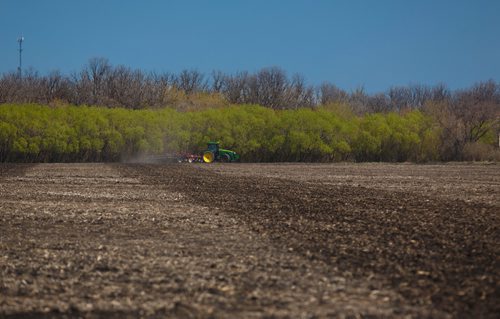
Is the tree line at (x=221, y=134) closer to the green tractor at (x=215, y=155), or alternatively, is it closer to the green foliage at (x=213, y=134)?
the green foliage at (x=213, y=134)

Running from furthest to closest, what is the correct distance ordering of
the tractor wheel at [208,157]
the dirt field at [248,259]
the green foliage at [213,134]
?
the green foliage at [213,134] → the tractor wheel at [208,157] → the dirt field at [248,259]

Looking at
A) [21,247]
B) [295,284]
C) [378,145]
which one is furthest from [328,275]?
[378,145]

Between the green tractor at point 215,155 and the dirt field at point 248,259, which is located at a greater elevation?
the green tractor at point 215,155

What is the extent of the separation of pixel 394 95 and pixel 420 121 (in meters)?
62.8

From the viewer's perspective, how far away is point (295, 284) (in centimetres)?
920

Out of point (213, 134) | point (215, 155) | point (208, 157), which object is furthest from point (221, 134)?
point (208, 157)

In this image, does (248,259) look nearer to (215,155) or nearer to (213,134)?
(215,155)

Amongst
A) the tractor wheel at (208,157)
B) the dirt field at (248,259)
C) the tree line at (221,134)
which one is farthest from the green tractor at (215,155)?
the dirt field at (248,259)

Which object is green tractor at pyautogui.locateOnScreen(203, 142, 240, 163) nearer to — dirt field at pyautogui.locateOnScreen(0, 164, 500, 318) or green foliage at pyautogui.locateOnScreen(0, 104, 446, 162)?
green foliage at pyautogui.locateOnScreen(0, 104, 446, 162)

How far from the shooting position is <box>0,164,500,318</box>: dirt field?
26.7ft

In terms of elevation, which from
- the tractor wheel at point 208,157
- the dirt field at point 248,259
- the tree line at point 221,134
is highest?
the tree line at point 221,134

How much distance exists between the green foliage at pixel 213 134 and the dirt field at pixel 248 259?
59.2 meters

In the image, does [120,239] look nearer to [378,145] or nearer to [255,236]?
[255,236]

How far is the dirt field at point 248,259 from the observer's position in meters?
8.12
